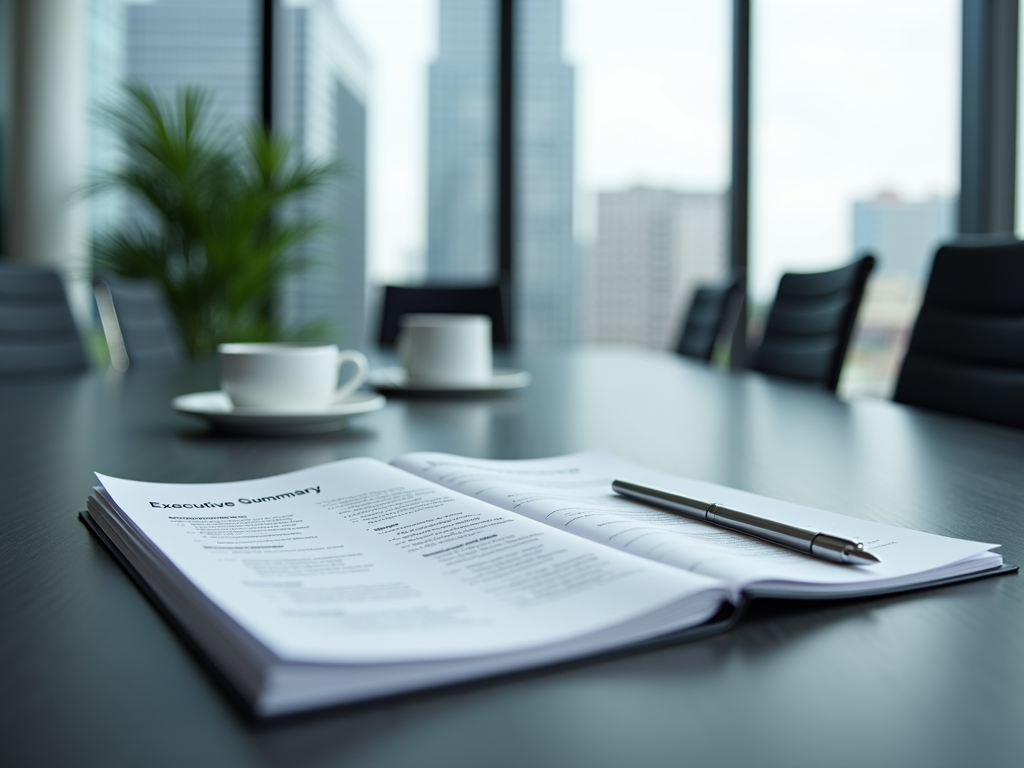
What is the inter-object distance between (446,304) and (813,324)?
3.61 feet

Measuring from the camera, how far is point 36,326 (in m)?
1.63

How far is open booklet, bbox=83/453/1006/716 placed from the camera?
24cm

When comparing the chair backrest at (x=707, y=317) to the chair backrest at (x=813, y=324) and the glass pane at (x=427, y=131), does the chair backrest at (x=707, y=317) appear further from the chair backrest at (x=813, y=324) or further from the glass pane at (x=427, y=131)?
the glass pane at (x=427, y=131)

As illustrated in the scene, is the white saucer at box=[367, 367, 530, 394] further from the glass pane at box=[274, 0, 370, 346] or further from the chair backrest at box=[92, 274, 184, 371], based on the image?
the glass pane at box=[274, 0, 370, 346]

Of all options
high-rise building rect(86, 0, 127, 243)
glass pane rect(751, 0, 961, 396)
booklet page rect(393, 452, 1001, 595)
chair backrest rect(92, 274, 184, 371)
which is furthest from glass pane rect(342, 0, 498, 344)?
booklet page rect(393, 452, 1001, 595)

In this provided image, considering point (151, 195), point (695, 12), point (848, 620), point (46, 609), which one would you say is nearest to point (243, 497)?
point (46, 609)

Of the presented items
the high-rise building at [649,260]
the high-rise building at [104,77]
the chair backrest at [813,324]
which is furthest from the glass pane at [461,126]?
the chair backrest at [813,324]

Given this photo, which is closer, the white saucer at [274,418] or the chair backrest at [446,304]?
the white saucer at [274,418]

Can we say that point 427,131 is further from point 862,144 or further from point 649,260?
point 862,144

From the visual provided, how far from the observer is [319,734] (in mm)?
214

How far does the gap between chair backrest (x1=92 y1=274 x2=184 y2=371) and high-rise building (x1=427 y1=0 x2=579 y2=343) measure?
180 centimetres

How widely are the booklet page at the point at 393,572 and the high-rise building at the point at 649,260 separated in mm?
3251

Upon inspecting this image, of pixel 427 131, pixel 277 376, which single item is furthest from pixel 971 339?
pixel 427 131

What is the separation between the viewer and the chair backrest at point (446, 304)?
238 cm
